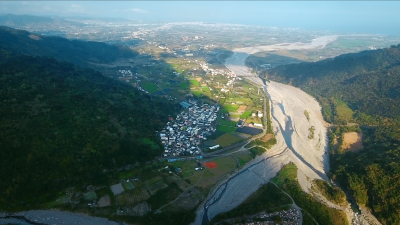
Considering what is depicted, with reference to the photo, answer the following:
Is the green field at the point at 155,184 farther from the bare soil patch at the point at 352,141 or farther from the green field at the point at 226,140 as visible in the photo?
the bare soil patch at the point at 352,141

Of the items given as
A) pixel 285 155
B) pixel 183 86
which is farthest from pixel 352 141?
pixel 183 86

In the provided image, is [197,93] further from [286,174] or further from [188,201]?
[188,201]

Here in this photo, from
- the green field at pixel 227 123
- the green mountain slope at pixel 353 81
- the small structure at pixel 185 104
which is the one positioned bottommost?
the green field at pixel 227 123

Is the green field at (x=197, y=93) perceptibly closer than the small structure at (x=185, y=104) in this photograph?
No

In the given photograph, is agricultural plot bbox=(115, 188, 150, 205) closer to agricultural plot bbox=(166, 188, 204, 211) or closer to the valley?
the valley

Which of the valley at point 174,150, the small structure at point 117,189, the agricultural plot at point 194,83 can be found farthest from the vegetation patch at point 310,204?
the agricultural plot at point 194,83
